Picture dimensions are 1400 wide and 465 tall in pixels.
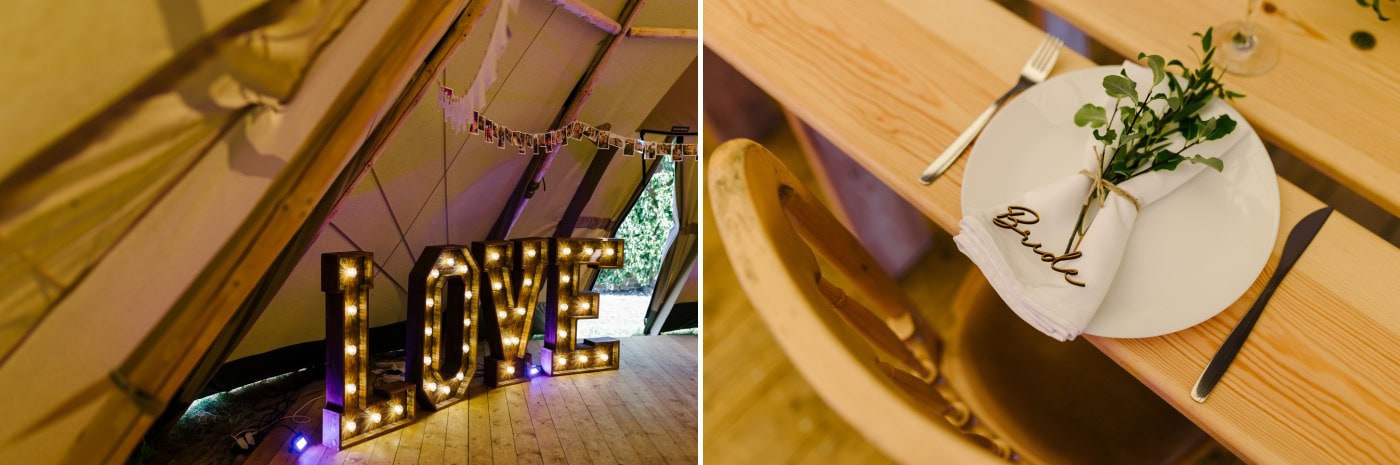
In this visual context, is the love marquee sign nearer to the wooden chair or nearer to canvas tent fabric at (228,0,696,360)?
canvas tent fabric at (228,0,696,360)

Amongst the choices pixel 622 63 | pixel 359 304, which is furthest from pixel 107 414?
pixel 622 63

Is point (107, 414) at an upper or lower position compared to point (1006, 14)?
lower

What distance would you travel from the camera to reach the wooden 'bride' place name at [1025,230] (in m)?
0.79

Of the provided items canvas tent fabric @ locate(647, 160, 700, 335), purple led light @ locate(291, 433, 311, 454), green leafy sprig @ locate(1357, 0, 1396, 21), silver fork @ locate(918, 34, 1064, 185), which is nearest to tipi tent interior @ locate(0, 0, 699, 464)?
purple led light @ locate(291, 433, 311, 454)

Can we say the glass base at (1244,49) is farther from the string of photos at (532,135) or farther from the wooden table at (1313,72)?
the string of photos at (532,135)

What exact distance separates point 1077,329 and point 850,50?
0.42 meters

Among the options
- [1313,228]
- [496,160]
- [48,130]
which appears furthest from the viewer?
[496,160]

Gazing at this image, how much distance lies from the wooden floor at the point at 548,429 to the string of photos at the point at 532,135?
128 cm

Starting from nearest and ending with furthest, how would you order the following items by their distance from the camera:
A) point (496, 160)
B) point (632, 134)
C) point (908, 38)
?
point (908, 38), point (496, 160), point (632, 134)

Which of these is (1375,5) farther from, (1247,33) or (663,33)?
(663,33)

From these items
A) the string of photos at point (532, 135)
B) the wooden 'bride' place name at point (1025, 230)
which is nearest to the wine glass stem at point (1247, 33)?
the wooden 'bride' place name at point (1025, 230)

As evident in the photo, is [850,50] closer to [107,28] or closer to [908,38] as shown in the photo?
[908,38]

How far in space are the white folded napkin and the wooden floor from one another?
2.29 meters

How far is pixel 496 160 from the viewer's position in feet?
15.5
